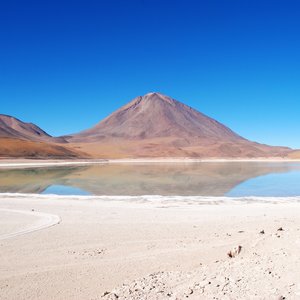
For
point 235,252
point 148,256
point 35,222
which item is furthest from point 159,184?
point 235,252

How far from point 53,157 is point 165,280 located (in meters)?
84.9

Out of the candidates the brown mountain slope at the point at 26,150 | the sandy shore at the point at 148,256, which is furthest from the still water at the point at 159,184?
the brown mountain slope at the point at 26,150

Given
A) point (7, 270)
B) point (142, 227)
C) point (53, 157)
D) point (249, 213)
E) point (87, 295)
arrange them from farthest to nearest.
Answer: point (53, 157)
point (249, 213)
point (142, 227)
point (7, 270)
point (87, 295)

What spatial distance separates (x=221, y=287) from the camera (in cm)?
478

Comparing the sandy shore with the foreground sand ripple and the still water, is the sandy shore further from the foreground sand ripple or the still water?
the still water

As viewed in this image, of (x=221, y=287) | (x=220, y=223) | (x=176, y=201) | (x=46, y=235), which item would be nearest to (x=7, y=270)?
(x=46, y=235)

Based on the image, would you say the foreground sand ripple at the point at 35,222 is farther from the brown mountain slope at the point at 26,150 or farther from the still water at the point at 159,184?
the brown mountain slope at the point at 26,150

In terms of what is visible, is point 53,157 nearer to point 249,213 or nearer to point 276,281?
point 249,213

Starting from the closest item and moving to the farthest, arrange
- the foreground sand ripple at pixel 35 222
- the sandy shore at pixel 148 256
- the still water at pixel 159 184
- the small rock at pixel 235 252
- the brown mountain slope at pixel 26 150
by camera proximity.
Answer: the sandy shore at pixel 148 256 → the small rock at pixel 235 252 → the foreground sand ripple at pixel 35 222 → the still water at pixel 159 184 → the brown mountain slope at pixel 26 150

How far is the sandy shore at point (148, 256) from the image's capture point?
500 centimetres

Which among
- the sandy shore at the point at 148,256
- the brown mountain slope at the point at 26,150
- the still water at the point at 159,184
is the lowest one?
the sandy shore at the point at 148,256

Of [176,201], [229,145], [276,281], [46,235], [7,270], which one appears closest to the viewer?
[276,281]

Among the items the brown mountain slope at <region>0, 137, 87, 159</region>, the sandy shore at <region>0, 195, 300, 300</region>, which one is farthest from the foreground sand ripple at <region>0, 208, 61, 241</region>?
the brown mountain slope at <region>0, 137, 87, 159</region>

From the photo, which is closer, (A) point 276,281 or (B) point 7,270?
(A) point 276,281
